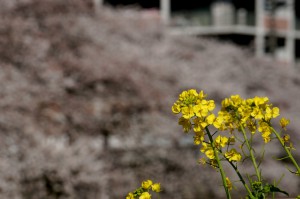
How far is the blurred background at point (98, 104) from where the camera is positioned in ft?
16.2

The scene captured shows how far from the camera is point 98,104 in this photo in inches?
261

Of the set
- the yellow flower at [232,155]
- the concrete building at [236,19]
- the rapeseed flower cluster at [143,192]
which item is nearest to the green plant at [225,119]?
the yellow flower at [232,155]

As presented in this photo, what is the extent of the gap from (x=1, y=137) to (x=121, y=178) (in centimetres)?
134

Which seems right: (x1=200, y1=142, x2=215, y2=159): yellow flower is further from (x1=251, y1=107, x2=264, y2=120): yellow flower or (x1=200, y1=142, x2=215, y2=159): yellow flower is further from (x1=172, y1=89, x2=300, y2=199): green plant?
(x1=251, y1=107, x2=264, y2=120): yellow flower

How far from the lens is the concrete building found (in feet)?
71.4

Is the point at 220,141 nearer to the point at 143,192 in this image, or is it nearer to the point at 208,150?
the point at 208,150

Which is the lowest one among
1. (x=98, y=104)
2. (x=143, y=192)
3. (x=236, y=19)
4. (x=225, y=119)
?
(x=98, y=104)

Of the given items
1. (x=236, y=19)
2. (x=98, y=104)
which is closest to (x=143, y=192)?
(x=98, y=104)

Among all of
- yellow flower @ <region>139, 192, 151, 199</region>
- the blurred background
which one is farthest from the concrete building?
yellow flower @ <region>139, 192, 151, 199</region>

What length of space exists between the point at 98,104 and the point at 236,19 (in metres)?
17.8

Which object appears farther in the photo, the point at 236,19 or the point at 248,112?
the point at 236,19

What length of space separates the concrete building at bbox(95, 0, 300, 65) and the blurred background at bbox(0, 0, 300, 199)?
11784mm

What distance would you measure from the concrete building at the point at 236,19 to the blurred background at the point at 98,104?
1178 cm

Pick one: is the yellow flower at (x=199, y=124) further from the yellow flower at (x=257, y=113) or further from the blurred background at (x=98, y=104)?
the blurred background at (x=98, y=104)
